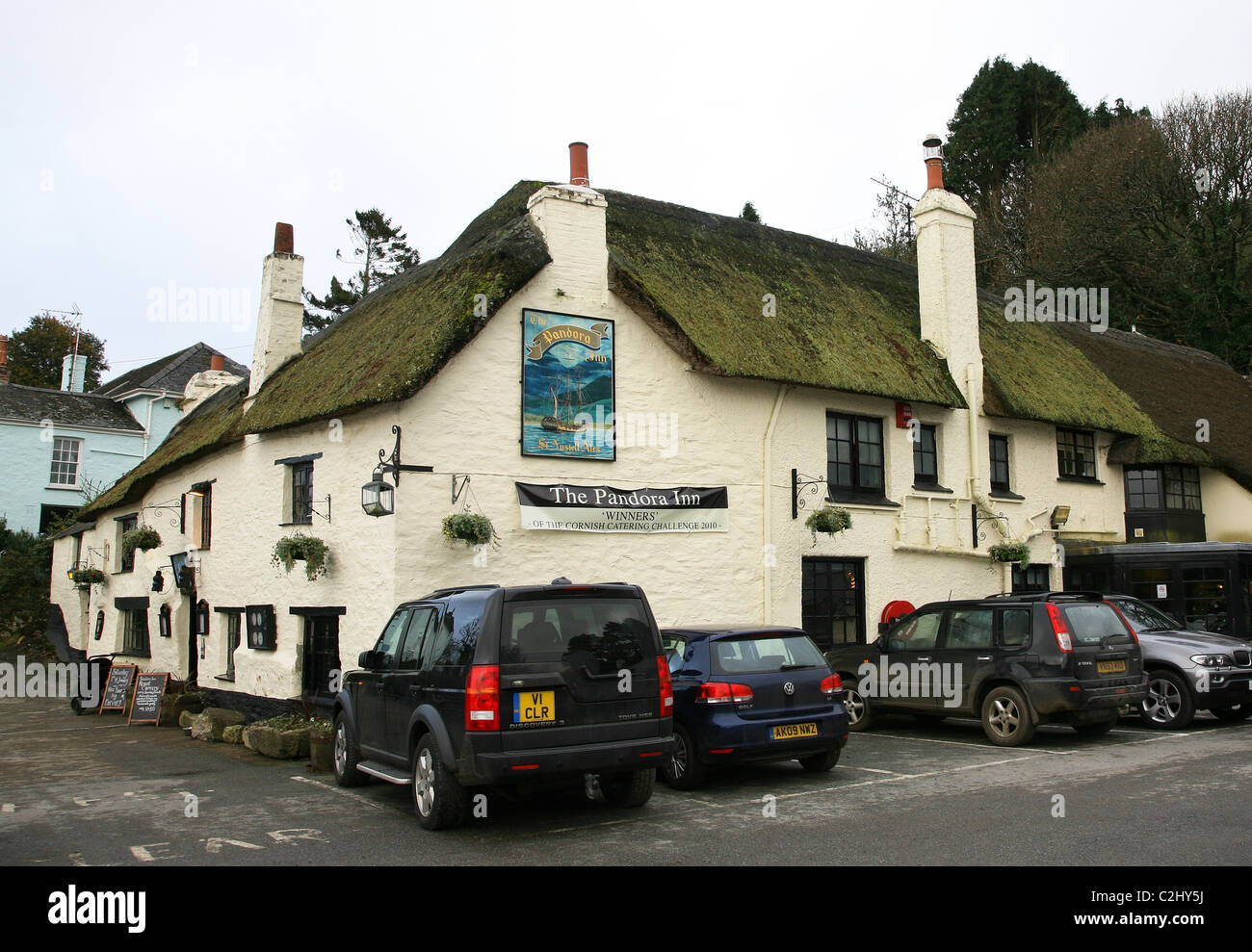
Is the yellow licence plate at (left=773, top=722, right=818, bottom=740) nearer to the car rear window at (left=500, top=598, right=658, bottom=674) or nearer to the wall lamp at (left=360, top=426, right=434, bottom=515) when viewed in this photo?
the car rear window at (left=500, top=598, right=658, bottom=674)

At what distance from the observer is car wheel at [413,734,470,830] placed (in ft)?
24.3

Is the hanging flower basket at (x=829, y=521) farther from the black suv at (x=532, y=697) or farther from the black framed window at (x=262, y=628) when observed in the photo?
the black framed window at (x=262, y=628)

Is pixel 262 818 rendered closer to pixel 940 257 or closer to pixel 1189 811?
pixel 1189 811

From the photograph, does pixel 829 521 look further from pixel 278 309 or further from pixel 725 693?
pixel 278 309

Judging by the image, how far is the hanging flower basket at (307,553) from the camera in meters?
13.0

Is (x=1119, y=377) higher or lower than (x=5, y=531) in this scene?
higher

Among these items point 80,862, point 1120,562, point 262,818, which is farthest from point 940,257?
point 80,862

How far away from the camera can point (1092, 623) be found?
11047 mm

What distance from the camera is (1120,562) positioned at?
61.0 ft

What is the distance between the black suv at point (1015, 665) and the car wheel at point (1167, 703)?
0.98m

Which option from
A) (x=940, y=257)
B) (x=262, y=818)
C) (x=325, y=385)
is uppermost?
(x=940, y=257)

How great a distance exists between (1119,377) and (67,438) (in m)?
33.1
